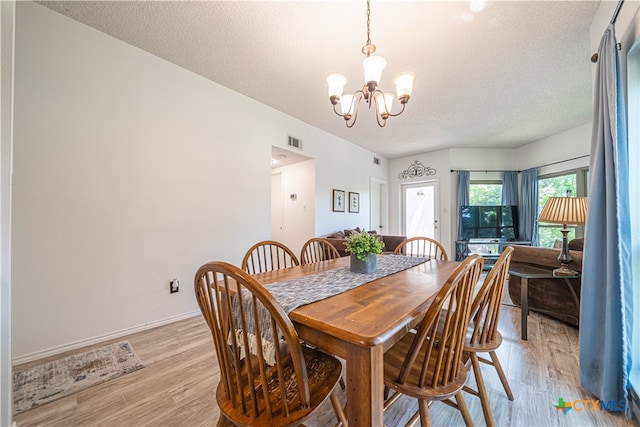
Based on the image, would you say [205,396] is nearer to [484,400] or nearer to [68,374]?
[68,374]

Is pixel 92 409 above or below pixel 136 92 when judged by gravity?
below

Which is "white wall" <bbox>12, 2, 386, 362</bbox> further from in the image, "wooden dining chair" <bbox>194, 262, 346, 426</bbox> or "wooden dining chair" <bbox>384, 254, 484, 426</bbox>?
"wooden dining chair" <bbox>384, 254, 484, 426</bbox>

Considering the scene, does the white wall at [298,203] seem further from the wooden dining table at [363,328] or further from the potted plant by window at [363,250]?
the wooden dining table at [363,328]

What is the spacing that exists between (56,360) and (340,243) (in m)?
3.17

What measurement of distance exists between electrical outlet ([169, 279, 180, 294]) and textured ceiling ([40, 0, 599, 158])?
2299mm

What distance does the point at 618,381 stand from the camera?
137 centimetres

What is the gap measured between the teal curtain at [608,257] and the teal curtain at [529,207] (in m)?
4.29

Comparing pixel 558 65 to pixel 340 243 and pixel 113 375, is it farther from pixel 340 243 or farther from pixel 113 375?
pixel 113 375

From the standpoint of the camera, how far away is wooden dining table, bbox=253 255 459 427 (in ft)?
2.60

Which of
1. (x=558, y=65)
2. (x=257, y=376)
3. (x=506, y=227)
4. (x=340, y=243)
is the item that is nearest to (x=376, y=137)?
(x=340, y=243)

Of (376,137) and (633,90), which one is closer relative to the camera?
(633,90)

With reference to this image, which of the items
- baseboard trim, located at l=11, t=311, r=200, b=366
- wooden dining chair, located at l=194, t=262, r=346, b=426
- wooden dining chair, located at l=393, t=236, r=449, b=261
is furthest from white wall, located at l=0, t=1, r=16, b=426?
wooden dining chair, located at l=393, t=236, r=449, b=261

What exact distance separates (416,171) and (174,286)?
5599mm

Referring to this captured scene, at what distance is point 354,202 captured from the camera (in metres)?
5.34
